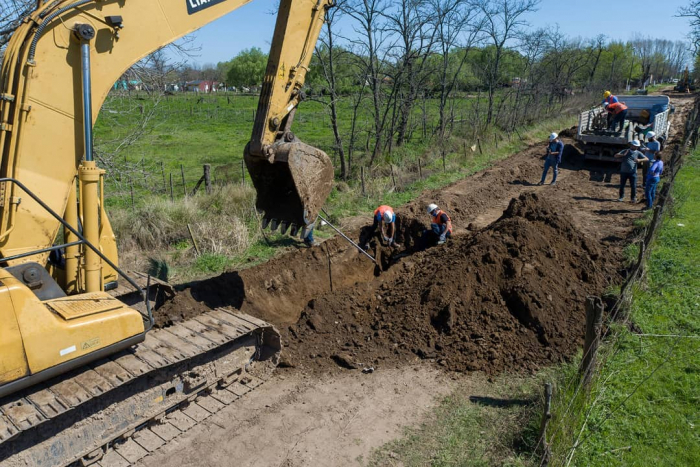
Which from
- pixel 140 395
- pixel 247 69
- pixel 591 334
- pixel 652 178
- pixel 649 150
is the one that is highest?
pixel 247 69

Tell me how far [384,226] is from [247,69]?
6524 cm

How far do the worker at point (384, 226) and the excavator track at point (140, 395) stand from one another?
15.0 ft

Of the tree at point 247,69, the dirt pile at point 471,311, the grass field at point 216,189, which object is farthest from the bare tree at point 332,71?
the tree at point 247,69

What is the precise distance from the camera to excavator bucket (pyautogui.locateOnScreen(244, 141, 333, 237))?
6281 millimetres

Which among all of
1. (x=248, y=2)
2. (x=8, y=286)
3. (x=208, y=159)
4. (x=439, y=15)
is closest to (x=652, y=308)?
(x=248, y=2)

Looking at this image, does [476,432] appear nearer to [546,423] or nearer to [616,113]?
[546,423]

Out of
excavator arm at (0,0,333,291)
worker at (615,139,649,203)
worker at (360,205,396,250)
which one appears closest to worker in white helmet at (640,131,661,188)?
worker at (615,139,649,203)

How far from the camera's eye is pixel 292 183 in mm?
6359

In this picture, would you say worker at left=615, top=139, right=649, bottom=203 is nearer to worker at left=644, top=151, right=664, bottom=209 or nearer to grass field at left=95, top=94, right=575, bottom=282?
worker at left=644, top=151, right=664, bottom=209

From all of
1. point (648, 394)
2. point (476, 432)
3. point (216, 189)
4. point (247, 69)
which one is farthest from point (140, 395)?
point (247, 69)

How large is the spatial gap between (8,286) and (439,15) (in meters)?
18.4

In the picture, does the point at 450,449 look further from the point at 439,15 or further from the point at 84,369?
the point at 439,15

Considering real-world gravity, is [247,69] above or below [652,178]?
above

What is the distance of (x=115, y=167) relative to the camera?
10375 mm
